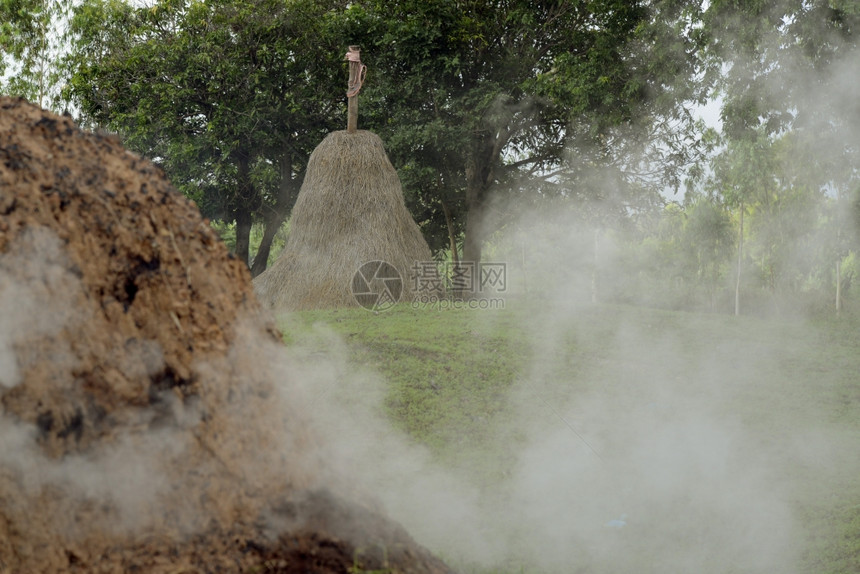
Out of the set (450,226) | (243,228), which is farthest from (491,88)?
(243,228)

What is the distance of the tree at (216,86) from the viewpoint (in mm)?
13180

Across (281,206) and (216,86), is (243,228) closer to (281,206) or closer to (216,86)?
(281,206)

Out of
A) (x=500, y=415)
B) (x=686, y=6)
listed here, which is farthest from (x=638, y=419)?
(x=686, y=6)

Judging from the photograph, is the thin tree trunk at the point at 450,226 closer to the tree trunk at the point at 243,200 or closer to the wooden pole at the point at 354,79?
the tree trunk at the point at 243,200

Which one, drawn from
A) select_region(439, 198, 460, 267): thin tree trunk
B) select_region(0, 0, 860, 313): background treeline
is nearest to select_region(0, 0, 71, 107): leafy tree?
select_region(0, 0, 860, 313): background treeline

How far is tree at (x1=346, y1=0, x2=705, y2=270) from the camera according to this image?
10688 millimetres

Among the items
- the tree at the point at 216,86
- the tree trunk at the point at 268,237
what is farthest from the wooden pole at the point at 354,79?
the tree trunk at the point at 268,237

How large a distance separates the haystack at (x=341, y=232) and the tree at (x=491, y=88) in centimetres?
373

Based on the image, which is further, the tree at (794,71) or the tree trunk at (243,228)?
the tree trunk at (243,228)

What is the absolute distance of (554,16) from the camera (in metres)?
12.1

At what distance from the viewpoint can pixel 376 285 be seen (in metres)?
7.62

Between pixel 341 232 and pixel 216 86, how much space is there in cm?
681

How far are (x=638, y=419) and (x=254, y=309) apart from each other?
3.37m

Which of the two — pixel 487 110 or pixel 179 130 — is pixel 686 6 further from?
pixel 179 130
